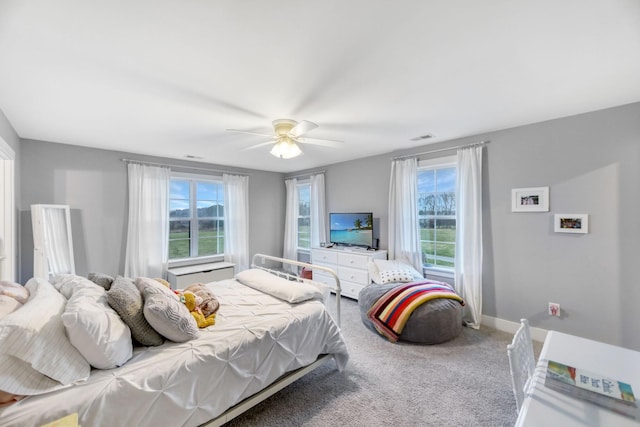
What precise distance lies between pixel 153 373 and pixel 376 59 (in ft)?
7.20

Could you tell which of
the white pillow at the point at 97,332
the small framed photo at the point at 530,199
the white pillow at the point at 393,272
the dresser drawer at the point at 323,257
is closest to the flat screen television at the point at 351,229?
the dresser drawer at the point at 323,257

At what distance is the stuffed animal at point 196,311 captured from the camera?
1.88 metres

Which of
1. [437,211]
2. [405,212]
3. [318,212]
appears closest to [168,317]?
[405,212]

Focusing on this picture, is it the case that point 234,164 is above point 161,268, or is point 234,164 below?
above

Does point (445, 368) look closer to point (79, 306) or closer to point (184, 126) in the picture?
point (79, 306)

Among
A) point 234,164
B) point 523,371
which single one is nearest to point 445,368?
point 523,371

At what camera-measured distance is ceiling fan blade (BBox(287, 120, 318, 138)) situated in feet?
7.55

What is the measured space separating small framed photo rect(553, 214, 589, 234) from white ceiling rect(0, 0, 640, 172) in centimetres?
103

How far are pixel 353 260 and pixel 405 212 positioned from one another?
110 cm

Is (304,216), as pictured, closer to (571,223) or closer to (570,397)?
(571,223)

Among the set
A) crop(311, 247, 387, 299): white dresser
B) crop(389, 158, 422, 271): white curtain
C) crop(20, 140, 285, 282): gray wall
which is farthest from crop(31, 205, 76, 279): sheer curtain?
crop(389, 158, 422, 271): white curtain

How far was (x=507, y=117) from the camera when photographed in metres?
2.66

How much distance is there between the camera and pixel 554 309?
2.75 m

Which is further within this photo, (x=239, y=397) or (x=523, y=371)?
(x=239, y=397)
